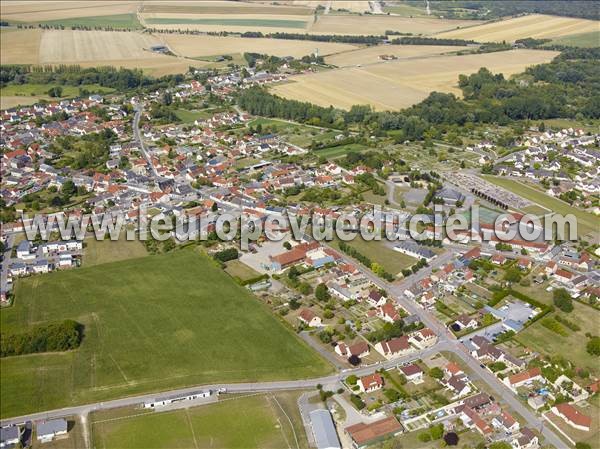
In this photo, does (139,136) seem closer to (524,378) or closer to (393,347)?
(393,347)

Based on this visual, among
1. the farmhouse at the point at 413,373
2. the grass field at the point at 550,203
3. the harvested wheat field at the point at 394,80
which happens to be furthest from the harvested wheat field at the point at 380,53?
the farmhouse at the point at 413,373

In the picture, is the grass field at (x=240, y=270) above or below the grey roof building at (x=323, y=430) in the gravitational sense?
above

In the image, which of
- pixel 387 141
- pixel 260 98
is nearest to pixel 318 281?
pixel 387 141

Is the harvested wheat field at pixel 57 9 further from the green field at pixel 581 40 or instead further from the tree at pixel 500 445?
the tree at pixel 500 445

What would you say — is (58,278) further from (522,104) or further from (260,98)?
(522,104)

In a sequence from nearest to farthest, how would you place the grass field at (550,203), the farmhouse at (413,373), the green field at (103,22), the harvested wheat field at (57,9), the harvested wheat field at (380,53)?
1. the farmhouse at (413,373)
2. the grass field at (550,203)
3. the harvested wheat field at (380,53)
4. the green field at (103,22)
5. the harvested wheat field at (57,9)

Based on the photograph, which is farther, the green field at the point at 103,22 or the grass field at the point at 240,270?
the green field at the point at 103,22

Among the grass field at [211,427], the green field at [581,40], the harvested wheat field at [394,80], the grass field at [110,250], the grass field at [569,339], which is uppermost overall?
the green field at [581,40]

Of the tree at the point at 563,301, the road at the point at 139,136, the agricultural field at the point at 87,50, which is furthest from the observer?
the agricultural field at the point at 87,50
